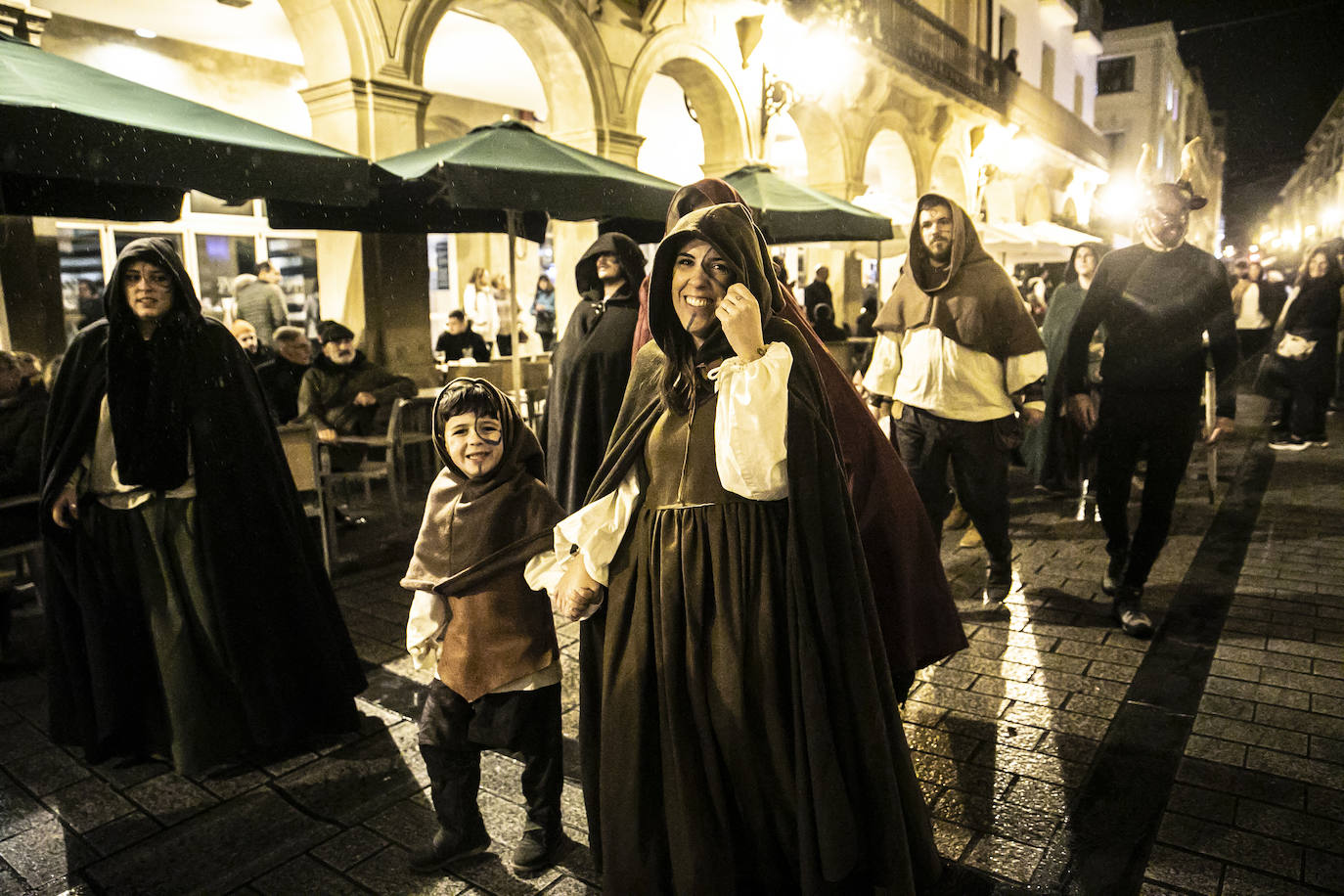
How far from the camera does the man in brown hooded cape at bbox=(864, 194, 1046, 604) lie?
430 cm

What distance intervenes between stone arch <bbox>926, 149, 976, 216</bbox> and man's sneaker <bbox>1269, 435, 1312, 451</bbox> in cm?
1076

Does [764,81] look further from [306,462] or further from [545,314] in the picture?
[306,462]

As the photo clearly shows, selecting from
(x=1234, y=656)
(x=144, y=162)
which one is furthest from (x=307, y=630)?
(x=1234, y=656)

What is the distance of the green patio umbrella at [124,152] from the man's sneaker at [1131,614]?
4.38 meters

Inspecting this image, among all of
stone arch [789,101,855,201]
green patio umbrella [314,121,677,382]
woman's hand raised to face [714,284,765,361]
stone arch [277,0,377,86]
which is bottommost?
woman's hand raised to face [714,284,765,361]

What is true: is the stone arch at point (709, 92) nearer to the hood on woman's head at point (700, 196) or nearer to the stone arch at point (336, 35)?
the stone arch at point (336, 35)

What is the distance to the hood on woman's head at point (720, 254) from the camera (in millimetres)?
2068

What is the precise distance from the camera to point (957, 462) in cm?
448

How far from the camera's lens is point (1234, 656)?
4.08 meters

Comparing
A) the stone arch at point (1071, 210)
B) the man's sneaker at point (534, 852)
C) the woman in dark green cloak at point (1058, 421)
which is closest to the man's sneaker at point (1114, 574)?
the woman in dark green cloak at point (1058, 421)

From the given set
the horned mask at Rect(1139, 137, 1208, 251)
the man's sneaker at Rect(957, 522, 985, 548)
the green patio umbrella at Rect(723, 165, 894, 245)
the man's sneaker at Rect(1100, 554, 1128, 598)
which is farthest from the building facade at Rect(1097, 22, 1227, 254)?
the man's sneaker at Rect(1100, 554, 1128, 598)

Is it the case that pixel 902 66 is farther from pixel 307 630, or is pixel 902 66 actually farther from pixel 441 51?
pixel 307 630

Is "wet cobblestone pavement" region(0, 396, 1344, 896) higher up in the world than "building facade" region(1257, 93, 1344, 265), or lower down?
lower down

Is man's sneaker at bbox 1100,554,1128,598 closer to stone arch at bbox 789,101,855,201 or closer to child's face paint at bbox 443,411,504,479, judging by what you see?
child's face paint at bbox 443,411,504,479
